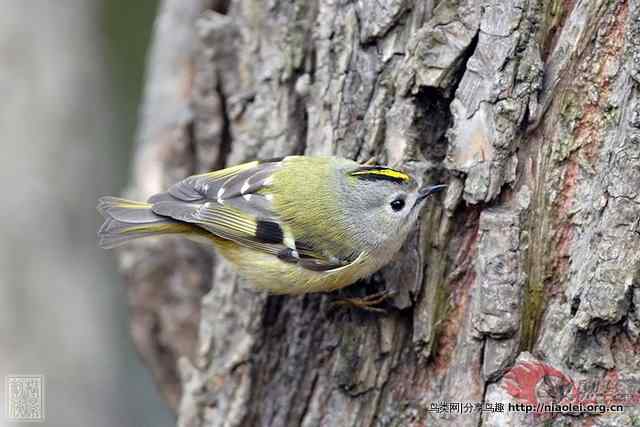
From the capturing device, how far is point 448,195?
266cm

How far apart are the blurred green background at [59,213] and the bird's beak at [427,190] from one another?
298 cm

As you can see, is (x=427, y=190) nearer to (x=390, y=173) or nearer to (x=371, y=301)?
(x=390, y=173)

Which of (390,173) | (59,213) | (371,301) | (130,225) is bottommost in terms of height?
(371,301)

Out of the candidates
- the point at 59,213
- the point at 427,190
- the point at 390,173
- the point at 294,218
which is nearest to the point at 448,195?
the point at 427,190

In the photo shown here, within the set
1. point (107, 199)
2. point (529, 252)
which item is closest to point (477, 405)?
point (529, 252)

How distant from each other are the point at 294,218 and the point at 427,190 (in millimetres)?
577

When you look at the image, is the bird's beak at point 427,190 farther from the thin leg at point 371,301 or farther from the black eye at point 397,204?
the thin leg at point 371,301

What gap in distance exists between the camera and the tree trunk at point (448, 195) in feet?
7.68

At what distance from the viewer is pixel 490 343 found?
2.49 m

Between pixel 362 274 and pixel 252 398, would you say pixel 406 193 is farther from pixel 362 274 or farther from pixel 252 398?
pixel 252 398

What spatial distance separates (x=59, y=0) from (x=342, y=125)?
3.04 m

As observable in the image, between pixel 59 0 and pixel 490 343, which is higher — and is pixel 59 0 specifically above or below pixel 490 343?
above

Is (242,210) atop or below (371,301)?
atop

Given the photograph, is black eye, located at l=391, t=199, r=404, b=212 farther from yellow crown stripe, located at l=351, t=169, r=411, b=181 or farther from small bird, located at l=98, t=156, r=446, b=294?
yellow crown stripe, located at l=351, t=169, r=411, b=181
